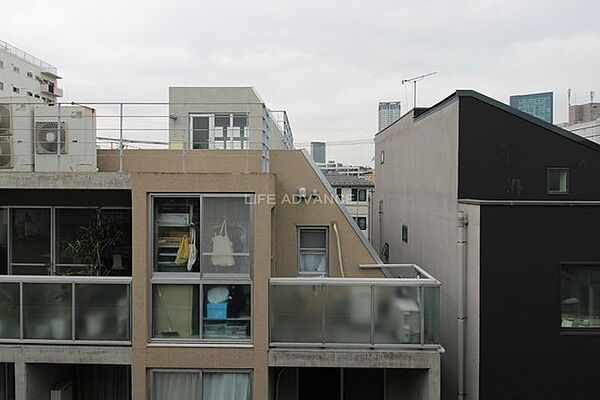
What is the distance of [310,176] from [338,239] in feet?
4.01

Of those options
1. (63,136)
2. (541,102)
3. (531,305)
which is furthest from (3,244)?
(541,102)

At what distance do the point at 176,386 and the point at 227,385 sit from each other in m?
0.79

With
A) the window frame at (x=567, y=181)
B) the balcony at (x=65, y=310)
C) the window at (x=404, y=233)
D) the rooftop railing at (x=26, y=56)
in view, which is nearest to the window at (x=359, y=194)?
the window at (x=404, y=233)

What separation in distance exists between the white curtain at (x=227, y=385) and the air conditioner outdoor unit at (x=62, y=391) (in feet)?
8.35

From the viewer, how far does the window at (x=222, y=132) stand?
38.2 ft

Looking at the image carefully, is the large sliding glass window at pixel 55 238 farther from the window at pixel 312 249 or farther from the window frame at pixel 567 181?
the window frame at pixel 567 181

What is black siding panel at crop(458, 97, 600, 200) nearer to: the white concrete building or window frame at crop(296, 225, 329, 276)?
window frame at crop(296, 225, 329, 276)

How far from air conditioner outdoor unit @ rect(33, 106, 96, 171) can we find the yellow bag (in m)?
2.80

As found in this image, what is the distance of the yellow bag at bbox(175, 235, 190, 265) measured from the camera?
8.23 metres

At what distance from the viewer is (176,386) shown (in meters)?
8.41

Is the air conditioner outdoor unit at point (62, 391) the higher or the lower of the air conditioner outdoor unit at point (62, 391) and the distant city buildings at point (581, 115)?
the lower

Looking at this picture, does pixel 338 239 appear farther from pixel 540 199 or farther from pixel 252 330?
pixel 540 199

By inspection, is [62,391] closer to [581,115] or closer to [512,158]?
[512,158]

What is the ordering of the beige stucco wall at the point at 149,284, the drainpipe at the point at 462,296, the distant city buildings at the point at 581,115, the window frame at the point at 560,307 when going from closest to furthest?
the beige stucco wall at the point at 149,284 → the window frame at the point at 560,307 → the drainpipe at the point at 462,296 → the distant city buildings at the point at 581,115
